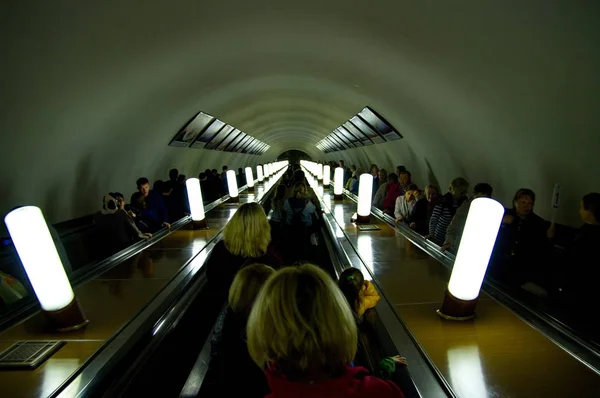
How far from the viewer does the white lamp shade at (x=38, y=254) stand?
2363 mm

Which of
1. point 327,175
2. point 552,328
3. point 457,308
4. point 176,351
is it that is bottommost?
point 176,351

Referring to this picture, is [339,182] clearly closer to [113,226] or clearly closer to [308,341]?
[113,226]

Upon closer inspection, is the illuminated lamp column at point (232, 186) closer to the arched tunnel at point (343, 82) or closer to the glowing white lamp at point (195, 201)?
the arched tunnel at point (343, 82)

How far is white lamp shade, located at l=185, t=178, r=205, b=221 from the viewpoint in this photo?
242 inches

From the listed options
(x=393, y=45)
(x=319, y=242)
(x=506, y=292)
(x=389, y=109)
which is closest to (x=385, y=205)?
(x=319, y=242)

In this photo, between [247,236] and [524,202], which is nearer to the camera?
[247,236]

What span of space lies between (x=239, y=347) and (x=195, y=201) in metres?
4.55

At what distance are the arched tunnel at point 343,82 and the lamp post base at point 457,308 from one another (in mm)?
106

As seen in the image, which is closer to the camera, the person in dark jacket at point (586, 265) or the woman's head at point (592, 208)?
the person in dark jacket at point (586, 265)

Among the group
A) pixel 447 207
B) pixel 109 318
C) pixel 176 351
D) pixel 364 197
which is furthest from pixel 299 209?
pixel 109 318

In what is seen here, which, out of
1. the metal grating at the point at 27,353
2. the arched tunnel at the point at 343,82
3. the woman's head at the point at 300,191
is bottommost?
the metal grating at the point at 27,353

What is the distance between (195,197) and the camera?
6.25m

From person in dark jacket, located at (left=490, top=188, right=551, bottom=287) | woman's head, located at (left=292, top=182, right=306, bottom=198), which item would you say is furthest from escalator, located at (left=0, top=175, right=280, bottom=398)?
person in dark jacket, located at (left=490, top=188, right=551, bottom=287)

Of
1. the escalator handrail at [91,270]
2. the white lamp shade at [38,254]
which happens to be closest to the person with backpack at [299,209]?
the escalator handrail at [91,270]
